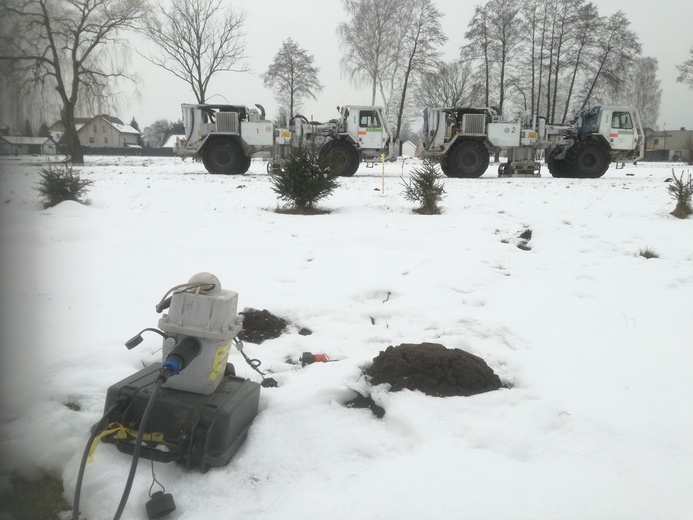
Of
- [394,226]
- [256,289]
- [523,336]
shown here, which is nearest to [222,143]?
[394,226]

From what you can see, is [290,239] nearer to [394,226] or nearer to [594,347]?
[394,226]

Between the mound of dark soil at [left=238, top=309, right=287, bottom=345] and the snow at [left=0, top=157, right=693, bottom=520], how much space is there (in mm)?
112

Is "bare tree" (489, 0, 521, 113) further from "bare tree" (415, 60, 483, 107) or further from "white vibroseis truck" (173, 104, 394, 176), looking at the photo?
"white vibroseis truck" (173, 104, 394, 176)

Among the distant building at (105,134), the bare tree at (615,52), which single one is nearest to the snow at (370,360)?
the bare tree at (615,52)

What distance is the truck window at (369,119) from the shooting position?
54.5 feet

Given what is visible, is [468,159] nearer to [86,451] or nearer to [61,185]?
[61,185]

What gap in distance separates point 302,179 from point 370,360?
5635mm

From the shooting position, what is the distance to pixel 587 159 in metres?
16.8

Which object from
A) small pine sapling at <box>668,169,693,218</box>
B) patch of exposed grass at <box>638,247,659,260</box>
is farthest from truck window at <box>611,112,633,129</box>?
patch of exposed grass at <box>638,247,659,260</box>

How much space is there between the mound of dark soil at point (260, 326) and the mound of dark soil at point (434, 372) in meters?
0.86

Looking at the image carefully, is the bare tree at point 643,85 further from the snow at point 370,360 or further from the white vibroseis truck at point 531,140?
the snow at point 370,360

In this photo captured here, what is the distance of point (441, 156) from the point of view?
678 inches

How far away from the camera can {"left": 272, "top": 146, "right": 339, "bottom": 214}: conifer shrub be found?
805 cm

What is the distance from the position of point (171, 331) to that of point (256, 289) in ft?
7.15
